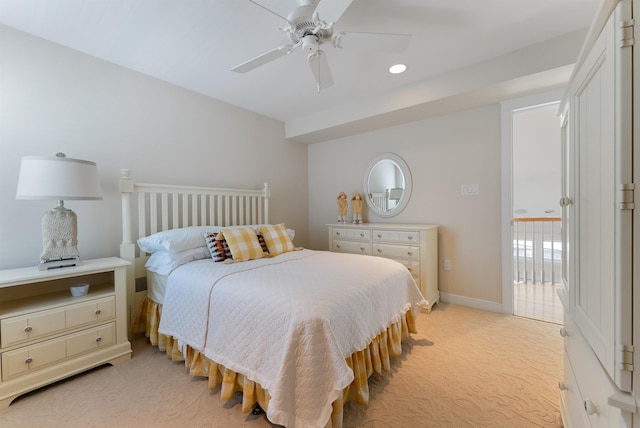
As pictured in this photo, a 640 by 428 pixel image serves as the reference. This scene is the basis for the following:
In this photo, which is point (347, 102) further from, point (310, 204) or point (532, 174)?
point (532, 174)

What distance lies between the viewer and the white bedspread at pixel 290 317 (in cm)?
119

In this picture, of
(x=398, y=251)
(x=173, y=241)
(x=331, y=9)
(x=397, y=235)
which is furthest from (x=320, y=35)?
(x=398, y=251)

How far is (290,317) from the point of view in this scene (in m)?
1.28

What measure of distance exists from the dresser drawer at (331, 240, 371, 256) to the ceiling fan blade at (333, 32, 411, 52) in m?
2.15

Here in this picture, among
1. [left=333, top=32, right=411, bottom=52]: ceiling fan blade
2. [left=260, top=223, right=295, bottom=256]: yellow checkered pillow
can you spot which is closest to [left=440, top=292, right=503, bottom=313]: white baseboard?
[left=260, top=223, right=295, bottom=256]: yellow checkered pillow

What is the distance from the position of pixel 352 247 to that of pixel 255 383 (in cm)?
219

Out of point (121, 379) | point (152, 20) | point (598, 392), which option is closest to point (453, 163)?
point (598, 392)

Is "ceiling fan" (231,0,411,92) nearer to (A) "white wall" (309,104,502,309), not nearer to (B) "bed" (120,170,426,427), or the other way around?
(B) "bed" (120,170,426,427)

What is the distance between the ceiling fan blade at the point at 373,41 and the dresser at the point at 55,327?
2.20m

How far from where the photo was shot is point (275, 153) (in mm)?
3893

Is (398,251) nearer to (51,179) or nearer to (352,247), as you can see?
(352,247)

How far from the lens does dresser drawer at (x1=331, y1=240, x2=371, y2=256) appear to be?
331 centimetres

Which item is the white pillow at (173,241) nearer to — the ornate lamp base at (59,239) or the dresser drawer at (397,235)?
the ornate lamp base at (59,239)

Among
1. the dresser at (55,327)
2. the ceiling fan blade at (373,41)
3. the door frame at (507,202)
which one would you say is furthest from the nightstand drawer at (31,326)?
the door frame at (507,202)
